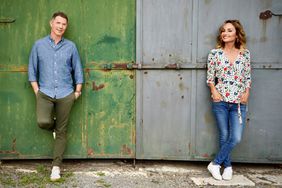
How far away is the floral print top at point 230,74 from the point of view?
14.2ft

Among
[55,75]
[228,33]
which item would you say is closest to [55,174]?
[55,75]

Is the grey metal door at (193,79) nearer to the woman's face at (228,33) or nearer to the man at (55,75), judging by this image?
the woman's face at (228,33)

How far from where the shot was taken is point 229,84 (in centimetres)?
436

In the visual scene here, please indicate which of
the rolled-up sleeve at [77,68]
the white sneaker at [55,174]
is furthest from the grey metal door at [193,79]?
the white sneaker at [55,174]

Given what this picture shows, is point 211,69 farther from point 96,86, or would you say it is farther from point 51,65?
point 51,65

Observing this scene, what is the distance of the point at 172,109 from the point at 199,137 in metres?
0.49

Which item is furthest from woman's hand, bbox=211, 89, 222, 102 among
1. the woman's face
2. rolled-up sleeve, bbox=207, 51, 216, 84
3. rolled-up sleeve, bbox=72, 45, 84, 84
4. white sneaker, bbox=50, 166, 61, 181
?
white sneaker, bbox=50, 166, 61, 181

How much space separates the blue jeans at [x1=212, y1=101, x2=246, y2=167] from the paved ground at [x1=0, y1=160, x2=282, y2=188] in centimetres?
35

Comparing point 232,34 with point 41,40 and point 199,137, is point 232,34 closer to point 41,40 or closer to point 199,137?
point 199,137

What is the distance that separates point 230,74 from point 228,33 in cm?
47

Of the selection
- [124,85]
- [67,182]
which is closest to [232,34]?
[124,85]

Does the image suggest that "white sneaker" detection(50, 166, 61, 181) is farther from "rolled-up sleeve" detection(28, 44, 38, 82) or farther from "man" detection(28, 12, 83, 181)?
"rolled-up sleeve" detection(28, 44, 38, 82)

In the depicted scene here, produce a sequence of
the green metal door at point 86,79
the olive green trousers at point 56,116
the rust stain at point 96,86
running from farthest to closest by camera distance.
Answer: the rust stain at point 96,86, the green metal door at point 86,79, the olive green trousers at point 56,116

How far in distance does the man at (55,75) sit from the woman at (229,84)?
1603 mm
